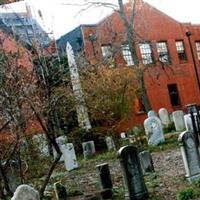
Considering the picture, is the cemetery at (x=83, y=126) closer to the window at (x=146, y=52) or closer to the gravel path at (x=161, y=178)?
the gravel path at (x=161, y=178)

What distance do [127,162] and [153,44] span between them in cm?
2861

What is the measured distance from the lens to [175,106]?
38.2m

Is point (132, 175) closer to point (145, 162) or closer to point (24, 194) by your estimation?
point (145, 162)

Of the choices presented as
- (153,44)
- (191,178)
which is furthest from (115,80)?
(191,178)

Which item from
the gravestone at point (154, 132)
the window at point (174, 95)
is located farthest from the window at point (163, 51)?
the gravestone at point (154, 132)

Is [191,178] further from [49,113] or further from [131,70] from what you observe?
[131,70]

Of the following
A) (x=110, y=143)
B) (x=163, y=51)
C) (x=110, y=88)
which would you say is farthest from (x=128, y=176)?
(x=163, y=51)

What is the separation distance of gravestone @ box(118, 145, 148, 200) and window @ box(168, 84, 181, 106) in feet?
93.7

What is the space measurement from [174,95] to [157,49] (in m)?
3.85

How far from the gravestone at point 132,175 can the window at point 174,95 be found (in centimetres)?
2856

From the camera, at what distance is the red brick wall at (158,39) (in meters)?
35.0

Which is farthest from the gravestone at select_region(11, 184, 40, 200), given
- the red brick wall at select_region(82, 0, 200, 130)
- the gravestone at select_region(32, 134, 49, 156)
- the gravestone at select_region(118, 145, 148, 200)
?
the red brick wall at select_region(82, 0, 200, 130)

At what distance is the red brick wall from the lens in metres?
35.0

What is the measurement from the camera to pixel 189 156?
35.3 feet
